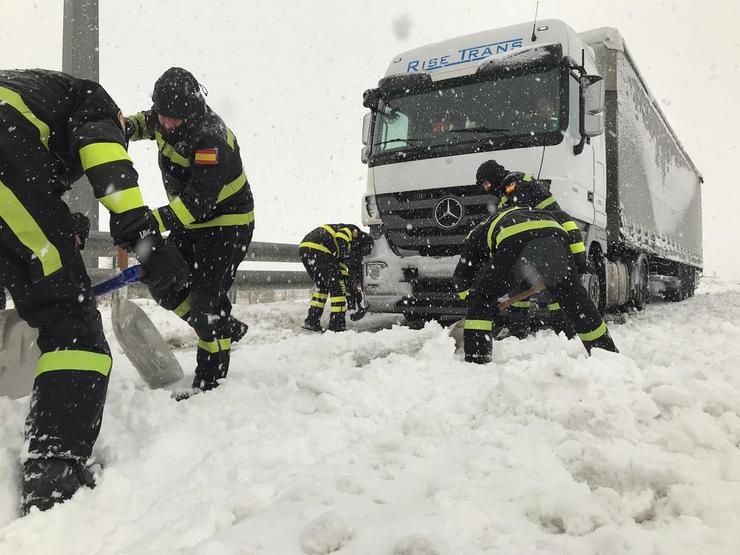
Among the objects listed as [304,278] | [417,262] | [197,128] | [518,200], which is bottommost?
[304,278]

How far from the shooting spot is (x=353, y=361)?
3.81 m

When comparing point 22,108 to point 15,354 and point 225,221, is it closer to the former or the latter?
point 15,354

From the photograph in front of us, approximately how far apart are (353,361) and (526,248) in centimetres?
145

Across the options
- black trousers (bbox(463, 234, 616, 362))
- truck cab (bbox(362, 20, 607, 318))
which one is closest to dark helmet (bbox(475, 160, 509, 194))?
truck cab (bbox(362, 20, 607, 318))

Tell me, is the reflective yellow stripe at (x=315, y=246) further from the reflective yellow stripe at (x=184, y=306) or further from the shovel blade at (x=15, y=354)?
the shovel blade at (x=15, y=354)

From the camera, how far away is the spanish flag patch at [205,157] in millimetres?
2836

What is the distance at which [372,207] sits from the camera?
628cm

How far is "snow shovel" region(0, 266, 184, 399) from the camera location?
7.54ft

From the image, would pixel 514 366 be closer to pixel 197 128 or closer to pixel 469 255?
pixel 469 255

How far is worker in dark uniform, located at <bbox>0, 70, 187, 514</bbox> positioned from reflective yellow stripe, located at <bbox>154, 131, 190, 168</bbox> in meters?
0.97

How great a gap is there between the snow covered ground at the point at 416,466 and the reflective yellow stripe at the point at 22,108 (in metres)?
1.05

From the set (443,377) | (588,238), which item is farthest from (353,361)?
(588,238)

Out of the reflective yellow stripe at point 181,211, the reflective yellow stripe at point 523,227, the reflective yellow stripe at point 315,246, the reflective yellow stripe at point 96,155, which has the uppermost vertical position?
the reflective yellow stripe at point 96,155

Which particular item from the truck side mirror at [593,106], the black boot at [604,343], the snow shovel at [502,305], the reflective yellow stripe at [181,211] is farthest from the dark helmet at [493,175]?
the reflective yellow stripe at [181,211]
